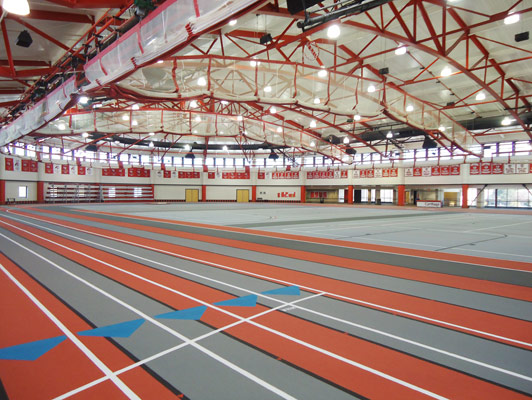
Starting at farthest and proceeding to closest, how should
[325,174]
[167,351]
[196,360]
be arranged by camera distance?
1. [325,174]
2. [167,351]
3. [196,360]

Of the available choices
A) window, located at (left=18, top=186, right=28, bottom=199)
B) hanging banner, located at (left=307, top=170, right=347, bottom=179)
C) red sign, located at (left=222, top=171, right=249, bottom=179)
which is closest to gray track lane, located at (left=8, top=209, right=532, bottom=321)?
window, located at (left=18, top=186, right=28, bottom=199)

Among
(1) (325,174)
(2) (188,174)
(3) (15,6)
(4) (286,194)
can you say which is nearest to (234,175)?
(2) (188,174)

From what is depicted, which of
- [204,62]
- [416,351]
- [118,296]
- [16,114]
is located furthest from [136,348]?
[16,114]

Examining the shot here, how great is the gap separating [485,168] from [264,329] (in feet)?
119

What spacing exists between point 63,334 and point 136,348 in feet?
2.83

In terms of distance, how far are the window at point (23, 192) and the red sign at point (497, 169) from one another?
4904 cm

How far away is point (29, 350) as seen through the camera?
2572 millimetres

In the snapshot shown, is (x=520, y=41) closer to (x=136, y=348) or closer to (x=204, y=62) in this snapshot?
(x=204, y=62)

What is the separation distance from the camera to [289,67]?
17.1m

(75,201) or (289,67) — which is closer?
(289,67)

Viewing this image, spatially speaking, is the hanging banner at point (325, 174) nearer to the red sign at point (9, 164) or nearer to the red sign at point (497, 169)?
the red sign at point (497, 169)

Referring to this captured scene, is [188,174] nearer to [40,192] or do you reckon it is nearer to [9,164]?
[40,192]

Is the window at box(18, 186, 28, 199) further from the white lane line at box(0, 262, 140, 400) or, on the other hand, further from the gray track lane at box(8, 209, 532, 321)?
the white lane line at box(0, 262, 140, 400)

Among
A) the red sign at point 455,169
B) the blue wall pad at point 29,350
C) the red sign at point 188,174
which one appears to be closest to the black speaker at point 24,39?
the blue wall pad at point 29,350
